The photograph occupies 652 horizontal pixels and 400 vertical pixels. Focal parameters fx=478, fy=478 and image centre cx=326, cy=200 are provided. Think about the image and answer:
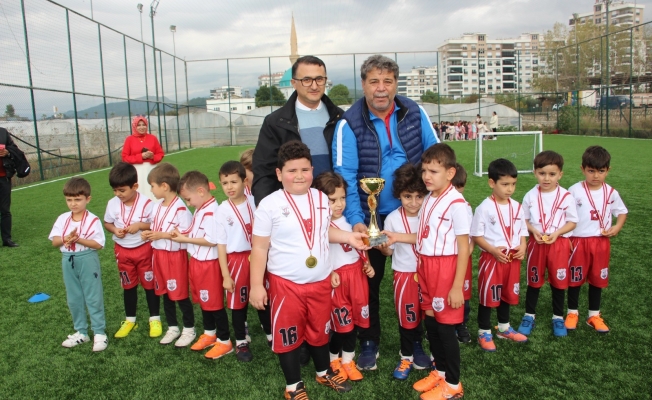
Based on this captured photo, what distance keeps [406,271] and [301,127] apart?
1.19 meters

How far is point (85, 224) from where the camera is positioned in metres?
3.65

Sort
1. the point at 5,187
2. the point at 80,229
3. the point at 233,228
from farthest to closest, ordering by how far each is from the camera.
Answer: the point at 5,187
the point at 80,229
the point at 233,228

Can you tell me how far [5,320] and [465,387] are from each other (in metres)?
4.00

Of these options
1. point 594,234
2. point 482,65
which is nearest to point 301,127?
point 594,234

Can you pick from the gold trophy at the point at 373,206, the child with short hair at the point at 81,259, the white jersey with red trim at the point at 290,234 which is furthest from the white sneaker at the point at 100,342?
the gold trophy at the point at 373,206

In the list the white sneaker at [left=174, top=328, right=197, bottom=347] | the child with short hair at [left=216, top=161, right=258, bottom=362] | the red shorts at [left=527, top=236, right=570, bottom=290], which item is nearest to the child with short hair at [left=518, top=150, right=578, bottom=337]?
the red shorts at [left=527, top=236, right=570, bottom=290]

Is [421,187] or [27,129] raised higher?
[27,129]

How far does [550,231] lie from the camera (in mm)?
3648

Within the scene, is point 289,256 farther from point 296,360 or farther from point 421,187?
point 421,187

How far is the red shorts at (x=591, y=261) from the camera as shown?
372cm

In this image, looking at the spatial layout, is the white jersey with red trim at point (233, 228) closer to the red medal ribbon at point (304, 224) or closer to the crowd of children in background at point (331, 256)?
the crowd of children in background at point (331, 256)

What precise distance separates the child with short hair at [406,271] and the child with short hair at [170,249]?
1.61m

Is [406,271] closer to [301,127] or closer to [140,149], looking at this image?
[301,127]

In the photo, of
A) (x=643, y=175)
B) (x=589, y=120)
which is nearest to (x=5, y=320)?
(x=643, y=175)
